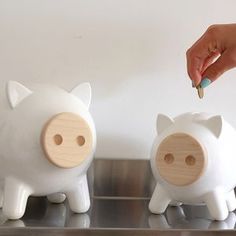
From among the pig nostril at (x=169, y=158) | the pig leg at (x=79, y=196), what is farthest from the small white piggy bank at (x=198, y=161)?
the pig leg at (x=79, y=196)

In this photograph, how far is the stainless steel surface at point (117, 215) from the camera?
633mm

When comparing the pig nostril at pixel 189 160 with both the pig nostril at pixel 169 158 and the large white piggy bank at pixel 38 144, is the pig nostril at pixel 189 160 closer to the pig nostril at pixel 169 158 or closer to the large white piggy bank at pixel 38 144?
the pig nostril at pixel 169 158

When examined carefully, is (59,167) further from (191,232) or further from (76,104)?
(191,232)

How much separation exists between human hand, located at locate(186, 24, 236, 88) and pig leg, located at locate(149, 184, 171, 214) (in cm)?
19

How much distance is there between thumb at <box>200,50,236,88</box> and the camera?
0.74m

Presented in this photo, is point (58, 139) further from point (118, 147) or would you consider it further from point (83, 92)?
point (118, 147)

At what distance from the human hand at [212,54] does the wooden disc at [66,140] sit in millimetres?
227

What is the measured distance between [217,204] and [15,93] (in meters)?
0.35

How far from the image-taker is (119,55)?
2.84 ft

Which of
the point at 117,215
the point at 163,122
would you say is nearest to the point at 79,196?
the point at 117,215

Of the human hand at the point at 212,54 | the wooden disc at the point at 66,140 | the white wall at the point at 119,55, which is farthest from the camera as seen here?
the white wall at the point at 119,55

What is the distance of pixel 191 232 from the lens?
0.64m

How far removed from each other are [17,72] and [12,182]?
0.27 m

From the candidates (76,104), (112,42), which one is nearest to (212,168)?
(76,104)
